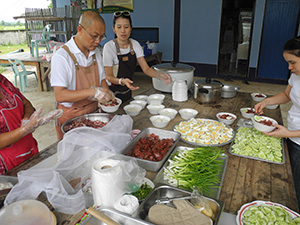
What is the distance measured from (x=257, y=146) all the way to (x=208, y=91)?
3.75 ft

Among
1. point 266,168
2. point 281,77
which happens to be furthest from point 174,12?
point 266,168

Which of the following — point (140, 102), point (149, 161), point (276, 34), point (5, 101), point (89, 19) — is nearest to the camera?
point (149, 161)

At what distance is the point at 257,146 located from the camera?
1.84 meters

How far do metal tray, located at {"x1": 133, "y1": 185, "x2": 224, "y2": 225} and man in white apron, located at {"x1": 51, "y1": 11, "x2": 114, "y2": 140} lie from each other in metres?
1.05

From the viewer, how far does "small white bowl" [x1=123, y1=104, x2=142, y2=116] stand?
2.53m

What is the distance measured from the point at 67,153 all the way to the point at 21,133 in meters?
0.50

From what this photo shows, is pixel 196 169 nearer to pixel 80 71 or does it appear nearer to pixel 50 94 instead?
pixel 80 71

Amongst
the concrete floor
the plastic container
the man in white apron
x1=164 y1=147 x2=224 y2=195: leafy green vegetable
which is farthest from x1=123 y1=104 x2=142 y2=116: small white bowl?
the concrete floor

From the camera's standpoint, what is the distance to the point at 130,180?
4.02ft

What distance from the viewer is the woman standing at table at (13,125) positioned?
1.68 metres

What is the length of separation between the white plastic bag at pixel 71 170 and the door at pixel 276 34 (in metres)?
6.95

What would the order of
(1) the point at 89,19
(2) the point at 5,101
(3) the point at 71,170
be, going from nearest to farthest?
1. (3) the point at 71,170
2. (2) the point at 5,101
3. (1) the point at 89,19

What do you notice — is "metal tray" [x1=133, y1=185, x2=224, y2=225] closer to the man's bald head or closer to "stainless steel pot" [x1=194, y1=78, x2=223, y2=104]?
the man's bald head

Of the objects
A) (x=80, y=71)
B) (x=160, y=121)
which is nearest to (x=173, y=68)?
(x=160, y=121)
